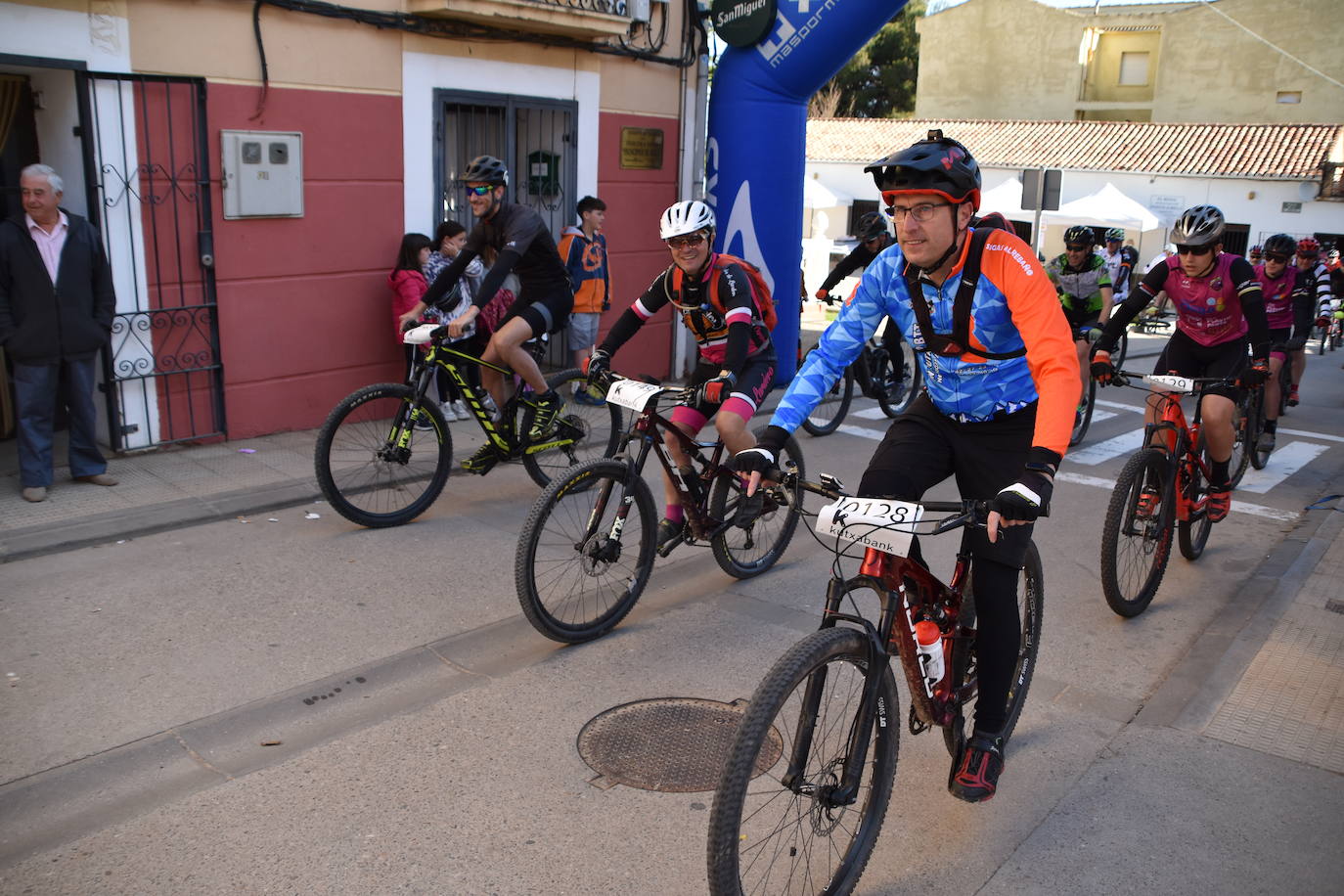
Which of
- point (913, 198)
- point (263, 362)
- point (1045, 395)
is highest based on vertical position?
point (913, 198)

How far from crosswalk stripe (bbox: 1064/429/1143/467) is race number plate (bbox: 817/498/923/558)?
23.0 ft

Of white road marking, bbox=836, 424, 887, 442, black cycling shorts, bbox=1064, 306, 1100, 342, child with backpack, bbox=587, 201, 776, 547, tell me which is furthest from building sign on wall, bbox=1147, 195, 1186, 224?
child with backpack, bbox=587, 201, 776, 547

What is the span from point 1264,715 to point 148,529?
225 inches

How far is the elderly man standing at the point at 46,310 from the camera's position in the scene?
667cm

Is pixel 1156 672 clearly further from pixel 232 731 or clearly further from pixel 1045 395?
pixel 232 731

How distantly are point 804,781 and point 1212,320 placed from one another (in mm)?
4789

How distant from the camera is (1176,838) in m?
3.79

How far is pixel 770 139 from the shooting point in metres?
11.2

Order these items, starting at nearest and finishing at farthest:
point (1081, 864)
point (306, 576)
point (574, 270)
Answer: point (1081, 864) < point (306, 576) < point (574, 270)

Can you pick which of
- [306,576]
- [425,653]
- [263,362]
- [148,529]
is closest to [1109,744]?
[425,653]

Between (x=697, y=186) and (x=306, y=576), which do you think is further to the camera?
(x=697, y=186)

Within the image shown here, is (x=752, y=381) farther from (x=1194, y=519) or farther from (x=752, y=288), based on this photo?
(x=1194, y=519)

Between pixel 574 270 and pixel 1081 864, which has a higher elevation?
pixel 574 270

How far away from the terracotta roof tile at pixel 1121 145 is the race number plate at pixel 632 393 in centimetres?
3309
